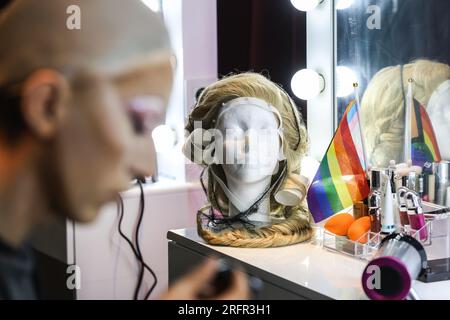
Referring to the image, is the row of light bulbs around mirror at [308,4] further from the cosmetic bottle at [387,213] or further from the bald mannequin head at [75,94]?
the bald mannequin head at [75,94]

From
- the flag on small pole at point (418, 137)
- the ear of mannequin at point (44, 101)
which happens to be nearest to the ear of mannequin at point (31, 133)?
the ear of mannequin at point (44, 101)

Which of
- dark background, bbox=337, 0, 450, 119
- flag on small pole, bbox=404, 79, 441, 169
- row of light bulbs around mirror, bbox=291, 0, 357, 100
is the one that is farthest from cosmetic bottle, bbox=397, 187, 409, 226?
row of light bulbs around mirror, bbox=291, 0, 357, 100

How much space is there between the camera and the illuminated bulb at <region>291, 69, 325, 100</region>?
1.59m

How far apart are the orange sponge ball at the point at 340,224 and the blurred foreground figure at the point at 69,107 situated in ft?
2.42

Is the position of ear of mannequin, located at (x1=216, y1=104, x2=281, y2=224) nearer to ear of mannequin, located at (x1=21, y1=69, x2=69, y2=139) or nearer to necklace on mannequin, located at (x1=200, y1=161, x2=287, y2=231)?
necklace on mannequin, located at (x1=200, y1=161, x2=287, y2=231)

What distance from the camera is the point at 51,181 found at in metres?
0.51

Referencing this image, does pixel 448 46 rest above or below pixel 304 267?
above

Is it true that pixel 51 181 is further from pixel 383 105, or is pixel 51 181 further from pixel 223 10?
pixel 383 105

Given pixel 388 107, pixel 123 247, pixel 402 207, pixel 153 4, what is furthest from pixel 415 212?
pixel 153 4

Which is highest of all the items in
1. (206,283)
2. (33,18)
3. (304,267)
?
(33,18)

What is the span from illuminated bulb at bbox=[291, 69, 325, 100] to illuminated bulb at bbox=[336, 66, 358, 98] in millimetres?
40

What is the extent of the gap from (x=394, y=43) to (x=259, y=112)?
0.45m

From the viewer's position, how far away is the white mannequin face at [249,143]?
45.0 inches
